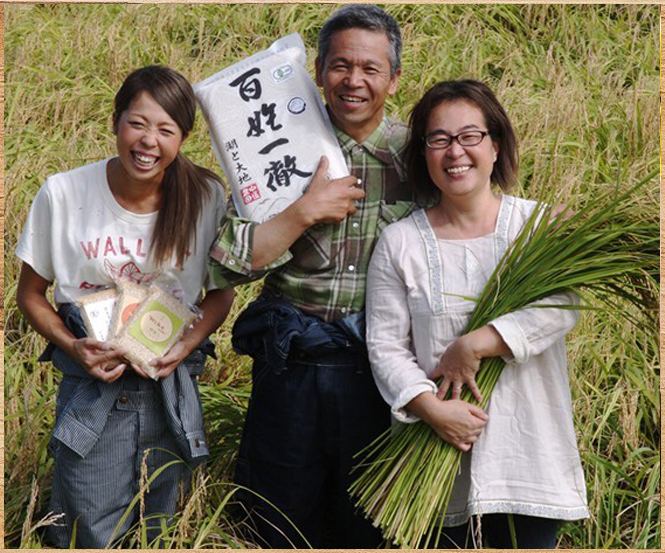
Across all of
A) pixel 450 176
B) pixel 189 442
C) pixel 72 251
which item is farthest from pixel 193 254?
pixel 450 176

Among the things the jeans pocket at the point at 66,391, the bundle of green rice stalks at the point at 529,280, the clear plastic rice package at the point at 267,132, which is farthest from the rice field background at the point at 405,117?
the clear plastic rice package at the point at 267,132

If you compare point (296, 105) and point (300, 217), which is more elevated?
point (296, 105)

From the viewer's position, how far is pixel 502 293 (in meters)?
2.18

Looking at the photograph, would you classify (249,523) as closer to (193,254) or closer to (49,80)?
(193,254)

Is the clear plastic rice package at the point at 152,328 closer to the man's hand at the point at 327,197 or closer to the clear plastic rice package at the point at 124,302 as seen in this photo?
the clear plastic rice package at the point at 124,302

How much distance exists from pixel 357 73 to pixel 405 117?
202 centimetres

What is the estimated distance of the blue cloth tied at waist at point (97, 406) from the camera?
7.95 ft

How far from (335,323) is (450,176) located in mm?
529

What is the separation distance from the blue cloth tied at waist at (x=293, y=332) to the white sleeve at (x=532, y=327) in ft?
1.41

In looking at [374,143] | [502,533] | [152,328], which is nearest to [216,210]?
[152,328]

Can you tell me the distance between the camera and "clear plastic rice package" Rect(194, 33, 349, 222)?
2.38m

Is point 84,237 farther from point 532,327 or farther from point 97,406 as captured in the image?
point 532,327

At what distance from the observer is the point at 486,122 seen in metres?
2.24

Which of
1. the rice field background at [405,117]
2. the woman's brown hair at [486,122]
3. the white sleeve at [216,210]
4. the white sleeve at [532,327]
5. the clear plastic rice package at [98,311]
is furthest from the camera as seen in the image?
the rice field background at [405,117]
